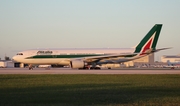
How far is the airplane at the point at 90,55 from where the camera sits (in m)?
60.8

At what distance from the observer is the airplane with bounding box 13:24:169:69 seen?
60.8 meters

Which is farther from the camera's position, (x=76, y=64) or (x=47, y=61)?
(x=47, y=61)

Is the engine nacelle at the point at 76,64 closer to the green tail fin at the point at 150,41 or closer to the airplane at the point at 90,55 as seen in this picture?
the airplane at the point at 90,55

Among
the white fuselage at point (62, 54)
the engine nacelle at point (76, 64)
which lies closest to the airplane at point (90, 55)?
the white fuselage at point (62, 54)

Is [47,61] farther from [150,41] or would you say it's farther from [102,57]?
[150,41]

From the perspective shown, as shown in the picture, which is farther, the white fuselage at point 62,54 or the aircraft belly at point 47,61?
the aircraft belly at point 47,61

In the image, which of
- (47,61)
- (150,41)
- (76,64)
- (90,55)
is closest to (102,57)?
(90,55)

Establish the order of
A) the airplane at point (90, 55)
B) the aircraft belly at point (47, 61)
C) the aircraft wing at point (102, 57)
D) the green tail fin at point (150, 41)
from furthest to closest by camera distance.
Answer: the green tail fin at point (150, 41)
the aircraft belly at point (47, 61)
the airplane at point (90, 55)
the aircraft wing at point (102, 57)

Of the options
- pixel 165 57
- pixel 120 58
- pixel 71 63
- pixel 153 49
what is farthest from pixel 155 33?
pixel 165 57

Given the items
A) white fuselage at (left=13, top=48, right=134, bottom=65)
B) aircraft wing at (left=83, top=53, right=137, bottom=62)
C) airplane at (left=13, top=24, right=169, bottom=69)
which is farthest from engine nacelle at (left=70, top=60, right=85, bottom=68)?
white fuselage at (left=13, top=48, right=134, bottom=65)

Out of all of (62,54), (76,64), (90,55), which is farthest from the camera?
(62,54)

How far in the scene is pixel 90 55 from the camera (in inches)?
2404

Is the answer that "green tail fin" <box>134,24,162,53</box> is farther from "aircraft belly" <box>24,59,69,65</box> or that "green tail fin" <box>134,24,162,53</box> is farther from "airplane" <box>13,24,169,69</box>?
"aircraft belly" <box>24,59,69,65</box>

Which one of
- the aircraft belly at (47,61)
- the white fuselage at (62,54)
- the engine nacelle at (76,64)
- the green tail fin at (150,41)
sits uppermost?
the green tail fin at (150,41)
